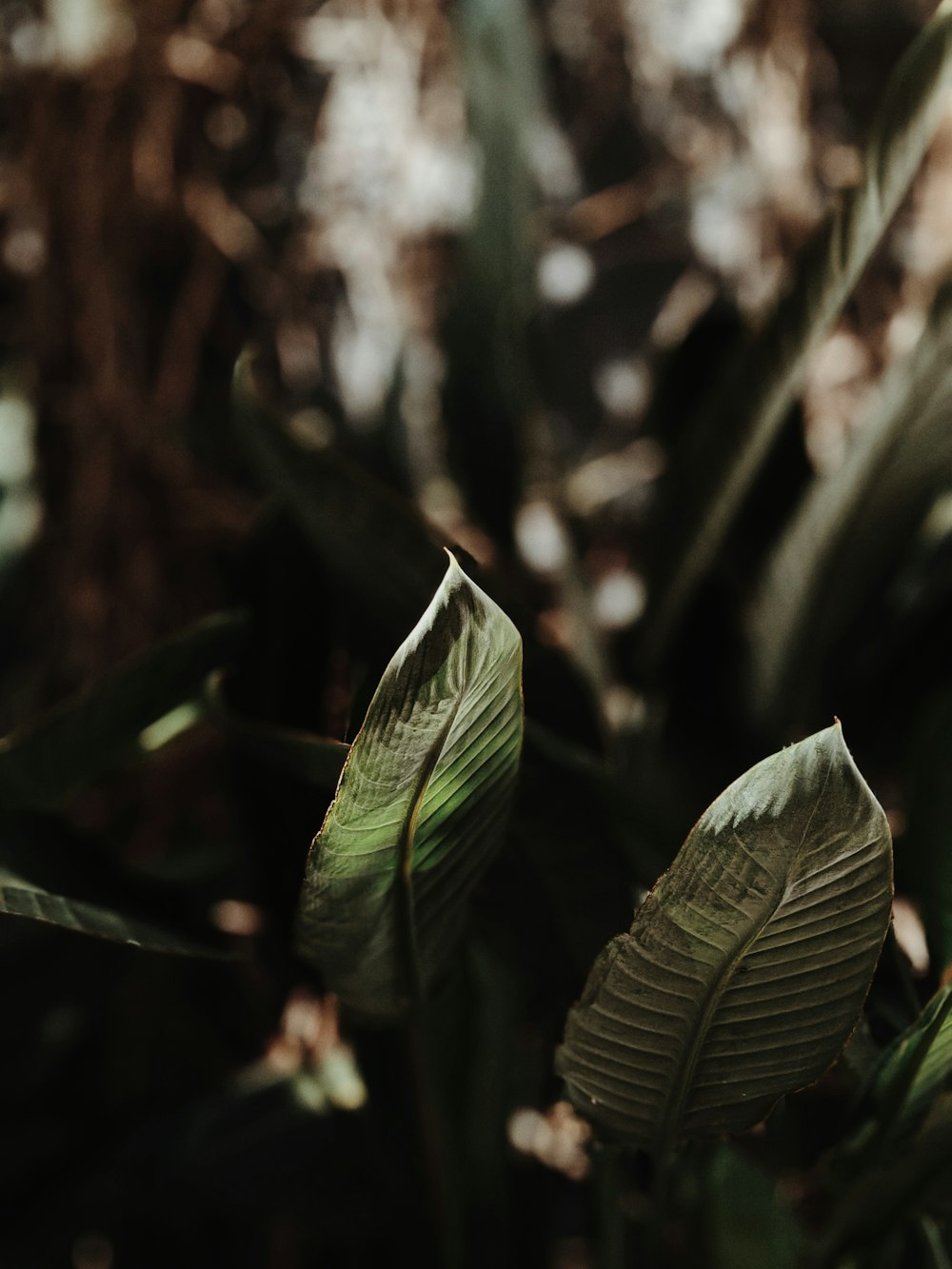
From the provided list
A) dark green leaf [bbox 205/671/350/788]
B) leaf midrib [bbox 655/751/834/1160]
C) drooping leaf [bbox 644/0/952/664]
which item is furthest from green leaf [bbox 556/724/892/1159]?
drooping leaf [bbox 644/0/952/664]

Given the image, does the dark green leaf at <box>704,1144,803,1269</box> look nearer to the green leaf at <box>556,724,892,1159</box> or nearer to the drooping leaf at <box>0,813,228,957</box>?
the green leaf at <box>556,724,892,1159</box>

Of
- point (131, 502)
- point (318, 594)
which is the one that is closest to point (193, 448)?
point (131, 502)

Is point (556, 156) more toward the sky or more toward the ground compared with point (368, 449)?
more toward the sky

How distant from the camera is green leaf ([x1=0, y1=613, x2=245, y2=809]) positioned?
1.35 feet

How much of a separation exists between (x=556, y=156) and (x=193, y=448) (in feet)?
1.33

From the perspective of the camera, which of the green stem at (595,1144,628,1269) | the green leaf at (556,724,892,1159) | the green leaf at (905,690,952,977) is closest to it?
the green leaf at (556,724,892,1159)

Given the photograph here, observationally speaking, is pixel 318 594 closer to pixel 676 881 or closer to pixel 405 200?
pixel 676 881

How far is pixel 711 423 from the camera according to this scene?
0.53m

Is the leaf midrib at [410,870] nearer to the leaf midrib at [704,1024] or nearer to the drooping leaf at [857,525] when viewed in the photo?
the leaf midrib at [704,1024]

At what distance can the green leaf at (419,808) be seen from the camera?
10.8 inches

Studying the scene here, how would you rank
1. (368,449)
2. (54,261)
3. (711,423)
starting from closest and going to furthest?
(711,423) < (368,449) < (54,261)

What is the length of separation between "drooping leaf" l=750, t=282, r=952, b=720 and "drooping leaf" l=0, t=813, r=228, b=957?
0.35 m

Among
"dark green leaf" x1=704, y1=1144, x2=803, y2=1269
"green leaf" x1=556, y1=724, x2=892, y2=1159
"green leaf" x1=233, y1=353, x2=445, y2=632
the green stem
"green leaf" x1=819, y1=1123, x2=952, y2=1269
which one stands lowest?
the green stem

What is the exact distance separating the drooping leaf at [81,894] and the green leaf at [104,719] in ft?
0.06
